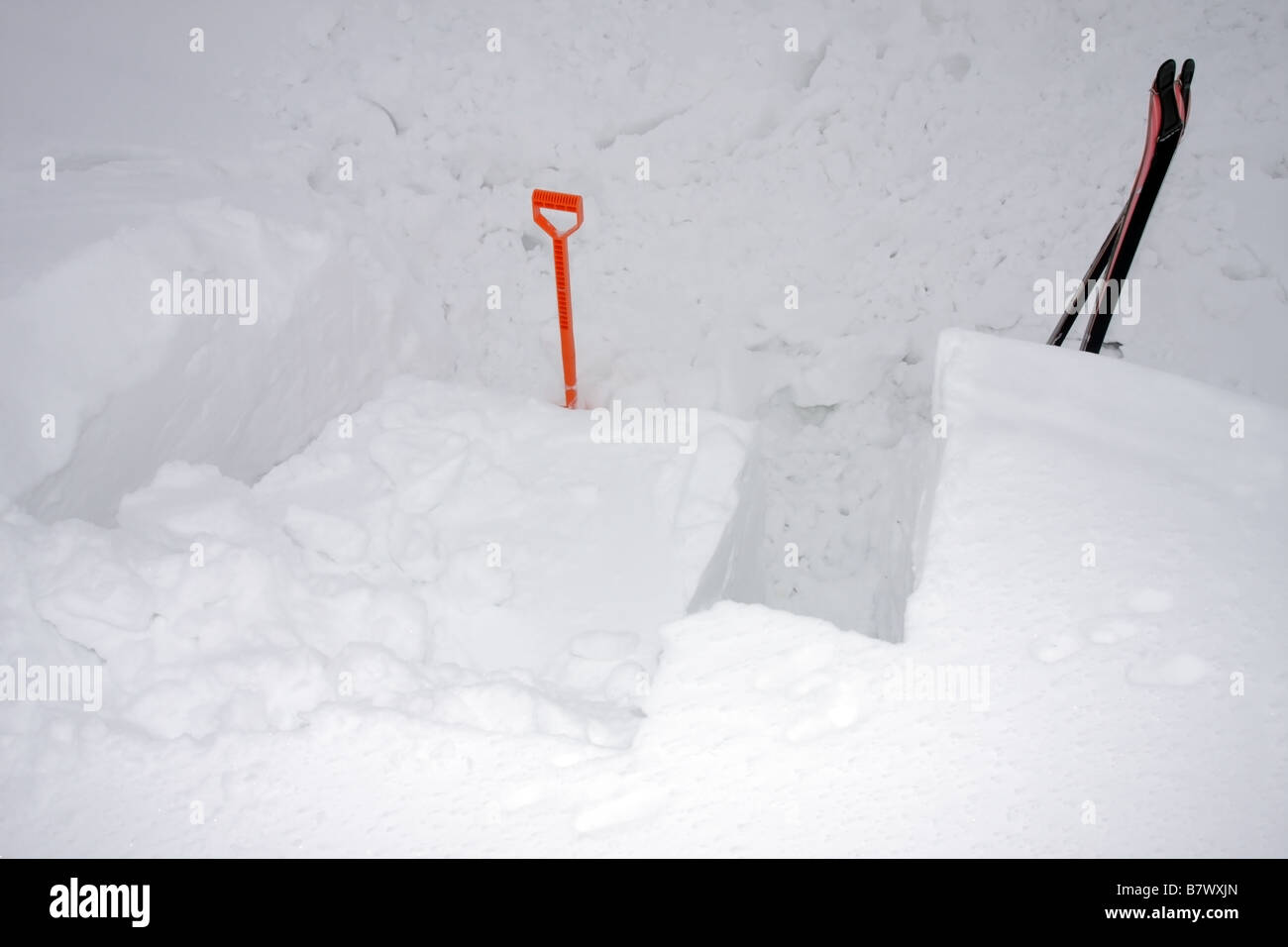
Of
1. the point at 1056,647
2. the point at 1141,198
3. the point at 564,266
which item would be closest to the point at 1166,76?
the point at 1141,198

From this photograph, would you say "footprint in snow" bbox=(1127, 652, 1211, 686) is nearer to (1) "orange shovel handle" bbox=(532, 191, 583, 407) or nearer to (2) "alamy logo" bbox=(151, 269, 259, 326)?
(1) "orange shovel handle" bbox=(532, 191, 583, 407)

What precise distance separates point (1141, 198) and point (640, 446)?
59.1 inches

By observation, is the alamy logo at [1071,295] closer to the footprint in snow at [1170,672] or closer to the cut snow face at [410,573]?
the cut snow face at [410,573]

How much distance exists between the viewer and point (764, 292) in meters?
3.48

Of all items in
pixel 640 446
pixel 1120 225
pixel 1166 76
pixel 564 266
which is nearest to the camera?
pixel 1166 76

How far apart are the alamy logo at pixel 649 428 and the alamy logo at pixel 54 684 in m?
1.46

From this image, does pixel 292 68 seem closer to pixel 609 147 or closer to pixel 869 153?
pixel 609 147

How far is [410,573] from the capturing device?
2.50 metres

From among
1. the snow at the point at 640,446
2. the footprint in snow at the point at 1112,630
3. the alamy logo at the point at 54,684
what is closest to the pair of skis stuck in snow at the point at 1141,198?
the snow at the point at 640,446

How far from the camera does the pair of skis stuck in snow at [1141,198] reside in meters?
2.35

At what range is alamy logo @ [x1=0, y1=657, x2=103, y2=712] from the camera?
1787 mm
